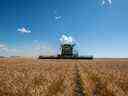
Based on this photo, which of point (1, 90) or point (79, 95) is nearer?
point (79, 95)

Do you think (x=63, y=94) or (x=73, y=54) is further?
(x=73, y=54)

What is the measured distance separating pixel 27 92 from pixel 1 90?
1.93 meters

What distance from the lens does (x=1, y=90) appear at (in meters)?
12.3

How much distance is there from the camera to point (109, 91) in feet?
38.8

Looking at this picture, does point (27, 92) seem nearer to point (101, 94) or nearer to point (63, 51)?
point (101, 94)

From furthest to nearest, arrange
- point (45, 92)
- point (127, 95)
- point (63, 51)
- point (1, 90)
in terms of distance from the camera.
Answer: point (63, 51)
point (1, 90)
point (45, 92)
point (127, 95)

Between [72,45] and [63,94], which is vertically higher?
[72,45]

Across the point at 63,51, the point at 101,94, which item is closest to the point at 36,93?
the point at 101,94

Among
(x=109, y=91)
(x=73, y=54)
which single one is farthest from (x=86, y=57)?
(x=109, y=91)

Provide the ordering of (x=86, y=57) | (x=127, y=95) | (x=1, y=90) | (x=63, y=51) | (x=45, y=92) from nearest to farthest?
(x=127, y=95)
(x=45, y=92)
(x=1, y=90)
(x=63, y=51)
(x=86, y=57)

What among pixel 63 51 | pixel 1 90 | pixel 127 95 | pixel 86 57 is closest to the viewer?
pixel 127 95

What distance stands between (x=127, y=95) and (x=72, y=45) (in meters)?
100

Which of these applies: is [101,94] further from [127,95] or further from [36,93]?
[36,93]

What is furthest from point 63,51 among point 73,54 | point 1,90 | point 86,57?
point 1,90
